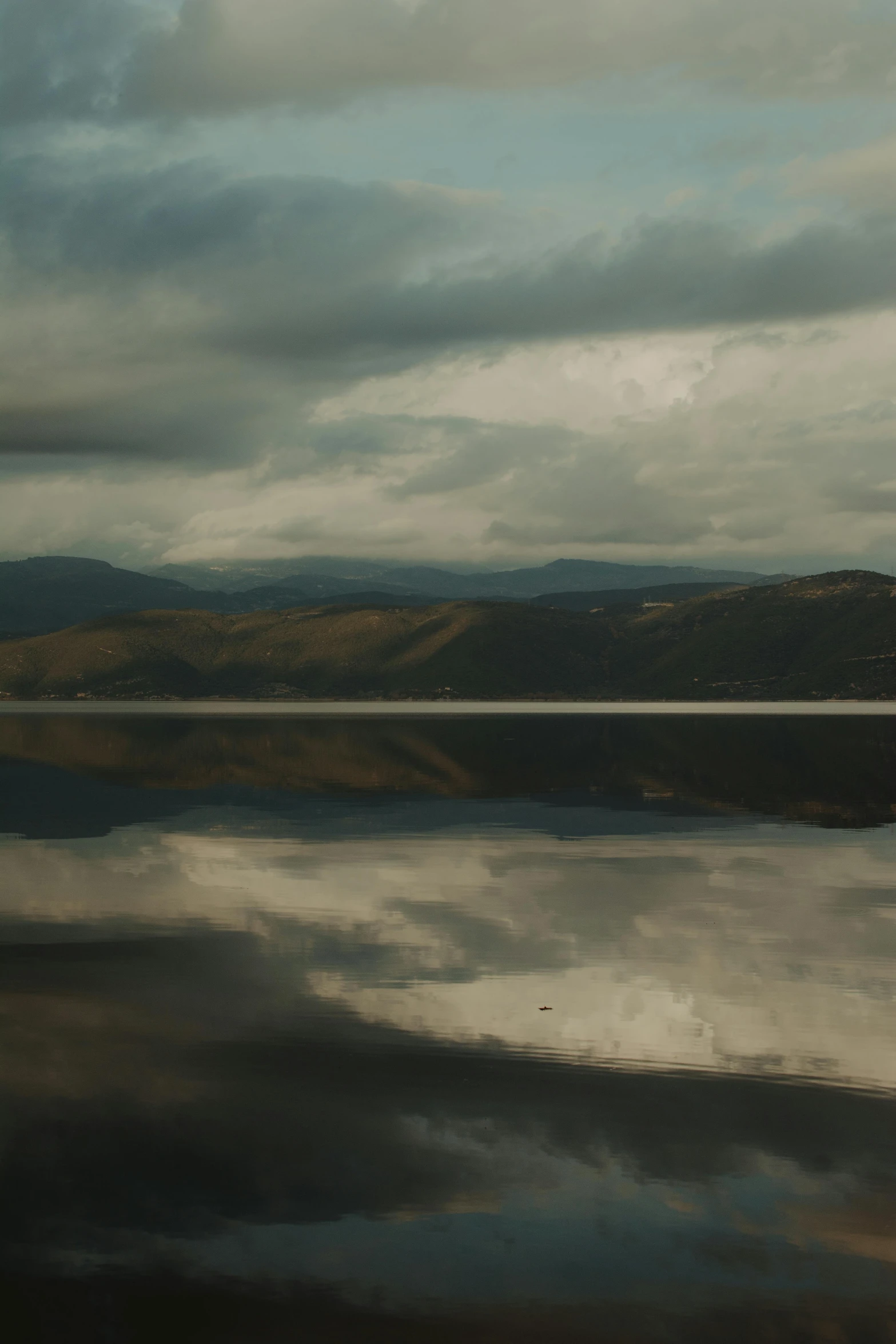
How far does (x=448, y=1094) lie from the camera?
15.8 meters

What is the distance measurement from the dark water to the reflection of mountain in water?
19624 mm

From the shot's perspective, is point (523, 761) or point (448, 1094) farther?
point (523, 761)

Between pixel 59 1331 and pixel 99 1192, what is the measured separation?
2.57 metres

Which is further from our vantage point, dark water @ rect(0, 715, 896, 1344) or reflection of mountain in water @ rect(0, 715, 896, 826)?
reflection of mountain in water @ rect(0, 715, 896, 826)

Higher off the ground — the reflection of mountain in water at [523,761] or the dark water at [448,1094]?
the dark water at [448,1094]

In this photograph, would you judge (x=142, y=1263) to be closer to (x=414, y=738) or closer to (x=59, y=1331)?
(x=59, y=1331)

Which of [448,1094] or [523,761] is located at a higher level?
[448,1094]

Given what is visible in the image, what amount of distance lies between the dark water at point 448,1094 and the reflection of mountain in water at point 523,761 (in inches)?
773

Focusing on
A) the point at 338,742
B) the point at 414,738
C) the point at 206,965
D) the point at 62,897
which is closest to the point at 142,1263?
the point at 206,965

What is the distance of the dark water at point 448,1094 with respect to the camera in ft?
35.2

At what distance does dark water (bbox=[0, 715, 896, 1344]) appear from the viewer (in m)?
10.7

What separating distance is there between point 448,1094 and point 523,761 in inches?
2766

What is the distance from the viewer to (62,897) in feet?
99.2

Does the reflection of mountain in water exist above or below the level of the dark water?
below
